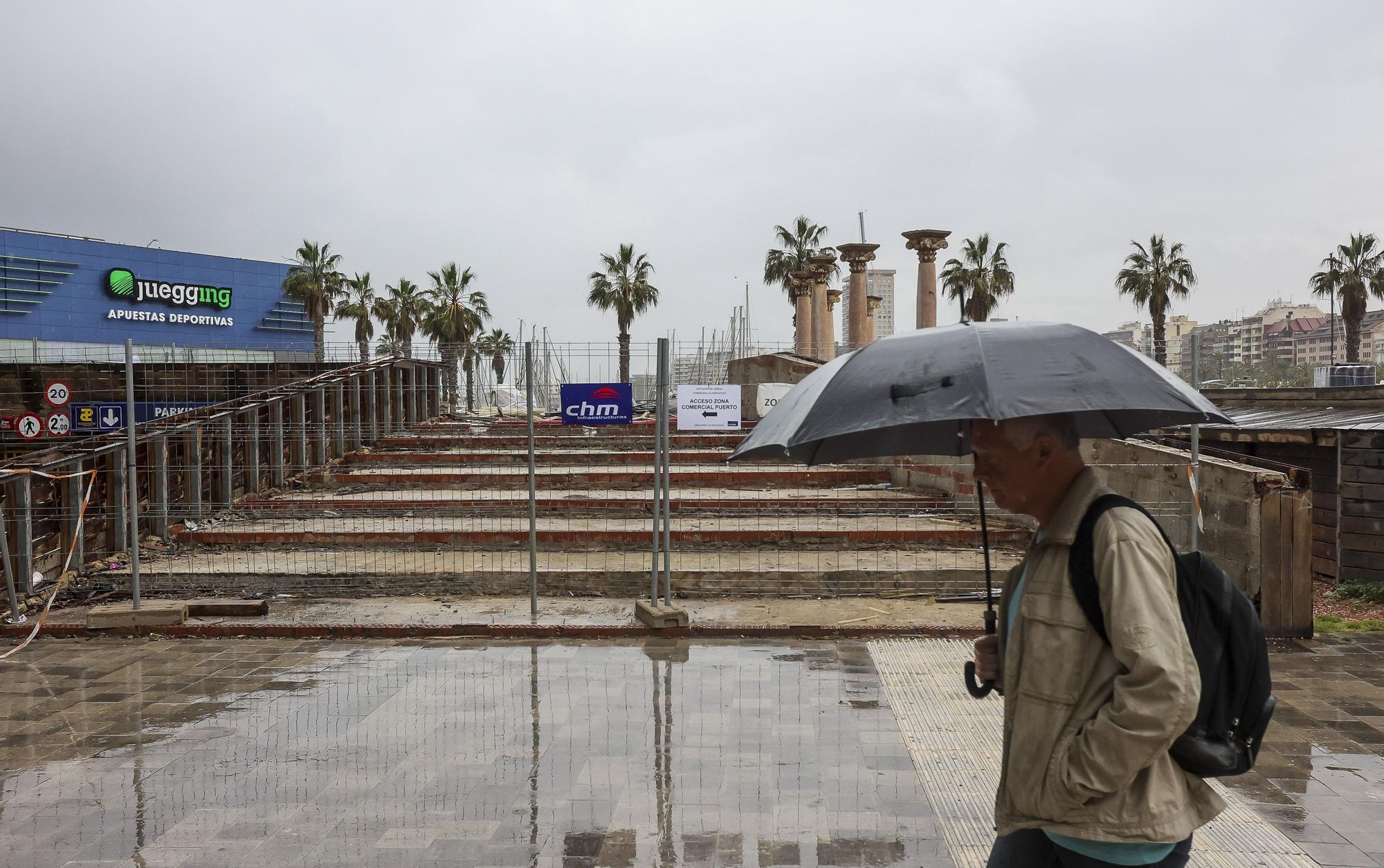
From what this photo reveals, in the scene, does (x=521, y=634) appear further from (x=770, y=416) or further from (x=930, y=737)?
(x=770, y=416)

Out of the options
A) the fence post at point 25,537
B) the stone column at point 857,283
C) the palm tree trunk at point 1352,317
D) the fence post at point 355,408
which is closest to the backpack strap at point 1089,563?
the fence post at point 25,537

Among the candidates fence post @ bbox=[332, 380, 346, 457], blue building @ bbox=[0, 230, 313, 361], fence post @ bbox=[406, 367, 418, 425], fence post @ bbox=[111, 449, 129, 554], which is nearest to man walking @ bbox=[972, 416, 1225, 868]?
fence post @ bbox=[111, 449, 129, 554]

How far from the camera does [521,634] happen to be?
8969 millimetres

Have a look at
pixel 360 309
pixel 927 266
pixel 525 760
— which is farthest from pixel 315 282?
pixel 525 760

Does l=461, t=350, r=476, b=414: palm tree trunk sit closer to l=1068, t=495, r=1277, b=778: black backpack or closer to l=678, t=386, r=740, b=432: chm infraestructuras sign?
l=678, t=386, r=740, b=432: chm infraestructuras sign

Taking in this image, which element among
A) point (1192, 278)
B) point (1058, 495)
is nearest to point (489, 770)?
point (1058, 495)

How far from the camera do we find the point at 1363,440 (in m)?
10.4

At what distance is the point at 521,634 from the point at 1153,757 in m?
7.26

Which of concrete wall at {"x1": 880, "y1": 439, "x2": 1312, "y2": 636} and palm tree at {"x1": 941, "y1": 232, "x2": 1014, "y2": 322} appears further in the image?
palm tree at {"x1": 941, "y1": 232, "x2": 1014, "y2": 322}

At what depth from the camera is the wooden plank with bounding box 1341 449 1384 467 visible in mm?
10258

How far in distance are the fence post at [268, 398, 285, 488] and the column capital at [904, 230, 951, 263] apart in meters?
18.2

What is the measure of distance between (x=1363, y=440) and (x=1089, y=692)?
9.89m

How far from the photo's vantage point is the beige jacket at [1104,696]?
7.16ft

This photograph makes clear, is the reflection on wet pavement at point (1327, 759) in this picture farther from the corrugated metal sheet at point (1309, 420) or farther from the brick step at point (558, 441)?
the brick step at point (558, 441)
